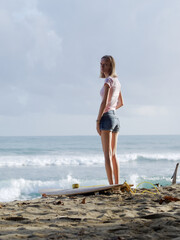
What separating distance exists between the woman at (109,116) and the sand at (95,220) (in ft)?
2.06

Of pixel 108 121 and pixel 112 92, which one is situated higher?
pixel 112 92

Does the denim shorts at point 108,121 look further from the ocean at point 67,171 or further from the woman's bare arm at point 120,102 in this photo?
the ocean at point 67,171

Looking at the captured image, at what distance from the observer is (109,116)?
383 centimetres

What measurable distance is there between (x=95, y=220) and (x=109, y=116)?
1.78m

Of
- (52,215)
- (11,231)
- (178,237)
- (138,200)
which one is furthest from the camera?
(138,200)

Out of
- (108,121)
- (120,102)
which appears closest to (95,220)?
(108,121)

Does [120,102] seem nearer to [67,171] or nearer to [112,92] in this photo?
[112,92]

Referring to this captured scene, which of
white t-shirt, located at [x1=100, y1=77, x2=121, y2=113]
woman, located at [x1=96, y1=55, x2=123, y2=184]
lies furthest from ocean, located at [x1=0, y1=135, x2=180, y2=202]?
white t-shirt, located at [x1=100, y1=77, x2=121, y2=113]

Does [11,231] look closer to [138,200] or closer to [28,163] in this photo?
[138,200]

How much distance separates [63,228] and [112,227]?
0.39 meters

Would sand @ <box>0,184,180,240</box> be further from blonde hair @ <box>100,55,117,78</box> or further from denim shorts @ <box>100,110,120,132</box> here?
blonde hair @ <box>100,55,117,78</box>

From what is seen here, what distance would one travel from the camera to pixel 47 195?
421 cm

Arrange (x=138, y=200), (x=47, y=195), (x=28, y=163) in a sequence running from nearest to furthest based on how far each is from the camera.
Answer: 1. (x=138, y=200)
2. (x=47, y=195)
3. (x=28, y=163)

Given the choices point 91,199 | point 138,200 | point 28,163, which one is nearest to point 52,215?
point 91,199
